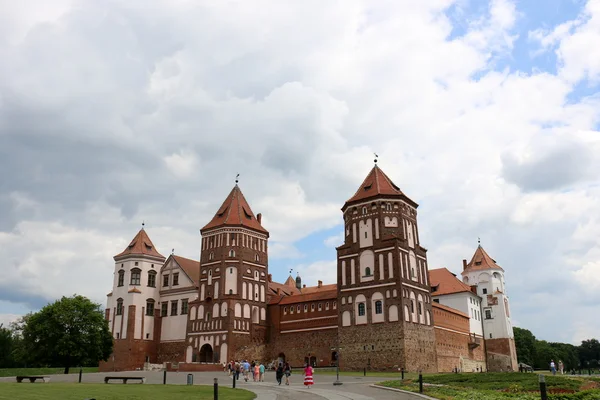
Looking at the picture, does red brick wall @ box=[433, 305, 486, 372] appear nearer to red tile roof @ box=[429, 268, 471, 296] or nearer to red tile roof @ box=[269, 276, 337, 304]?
red tile roof @ box=[429, 268, 471, 296]

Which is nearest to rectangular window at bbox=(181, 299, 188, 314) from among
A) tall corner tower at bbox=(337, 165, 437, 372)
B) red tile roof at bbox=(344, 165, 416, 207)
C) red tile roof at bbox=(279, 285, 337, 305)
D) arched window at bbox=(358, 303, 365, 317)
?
red tile roof at bbox=(279, 285, 337, 305)

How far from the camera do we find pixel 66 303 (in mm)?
58906

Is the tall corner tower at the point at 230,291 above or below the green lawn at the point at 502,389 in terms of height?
above

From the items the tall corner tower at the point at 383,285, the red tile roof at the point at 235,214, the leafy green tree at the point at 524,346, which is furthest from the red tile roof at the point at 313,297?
the leafy green tree at the point at 524,346

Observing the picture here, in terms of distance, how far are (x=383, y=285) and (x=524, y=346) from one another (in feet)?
200

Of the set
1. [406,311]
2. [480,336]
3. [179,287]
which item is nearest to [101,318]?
[179,287]

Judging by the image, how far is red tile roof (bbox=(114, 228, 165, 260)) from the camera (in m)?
73.2

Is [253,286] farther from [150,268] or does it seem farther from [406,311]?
[406,311]

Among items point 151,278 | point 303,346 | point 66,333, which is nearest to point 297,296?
point 303,346

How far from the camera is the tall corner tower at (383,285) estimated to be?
55000 mm

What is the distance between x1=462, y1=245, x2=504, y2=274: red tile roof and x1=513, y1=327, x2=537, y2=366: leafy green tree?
23396 mm

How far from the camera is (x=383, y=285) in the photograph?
2242 inches

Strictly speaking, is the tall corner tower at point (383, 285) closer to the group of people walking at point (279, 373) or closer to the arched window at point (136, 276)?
the group of people walking at point (279, 373)

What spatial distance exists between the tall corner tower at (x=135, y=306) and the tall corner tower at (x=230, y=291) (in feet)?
21.7
